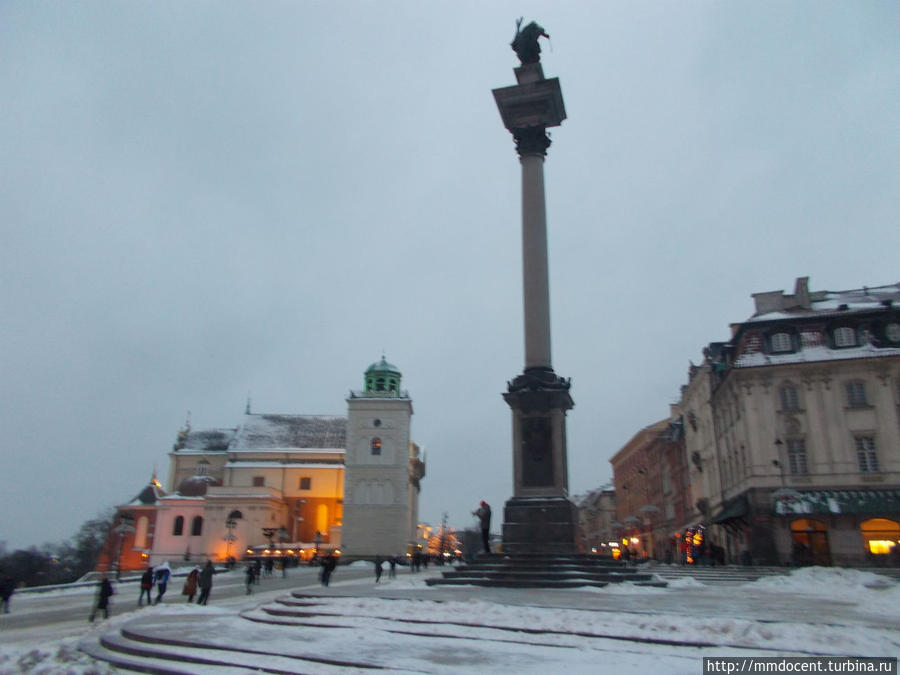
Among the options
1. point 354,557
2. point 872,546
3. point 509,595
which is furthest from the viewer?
point 354,557

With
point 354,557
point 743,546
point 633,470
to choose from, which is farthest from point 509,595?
point 633,470

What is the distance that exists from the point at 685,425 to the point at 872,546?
20.6 m

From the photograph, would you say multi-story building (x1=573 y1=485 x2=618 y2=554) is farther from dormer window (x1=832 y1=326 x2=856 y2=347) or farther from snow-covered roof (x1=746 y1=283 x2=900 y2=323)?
dormer window (x1=832 y1=326 x2=856 y2=347)

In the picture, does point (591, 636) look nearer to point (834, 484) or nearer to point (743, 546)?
point (834, 484)

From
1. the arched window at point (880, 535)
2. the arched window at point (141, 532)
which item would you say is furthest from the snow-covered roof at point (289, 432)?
the arched window at point (880, 535)

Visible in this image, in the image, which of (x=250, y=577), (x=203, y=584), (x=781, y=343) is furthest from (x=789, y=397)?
(x=203, y=584)

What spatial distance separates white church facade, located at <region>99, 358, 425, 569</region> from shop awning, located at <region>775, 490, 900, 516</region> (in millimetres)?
46103

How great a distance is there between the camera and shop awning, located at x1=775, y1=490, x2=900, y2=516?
3078cm

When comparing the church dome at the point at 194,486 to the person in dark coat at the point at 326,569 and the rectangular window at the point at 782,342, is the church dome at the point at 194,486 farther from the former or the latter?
the rectangular window at the point at 782,342

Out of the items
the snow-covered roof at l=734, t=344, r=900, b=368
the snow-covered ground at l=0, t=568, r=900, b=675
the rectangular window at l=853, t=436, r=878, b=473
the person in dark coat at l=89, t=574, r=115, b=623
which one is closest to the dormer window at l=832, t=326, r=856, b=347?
the snow-covered roof at l=734, t=344, r=900, b=368

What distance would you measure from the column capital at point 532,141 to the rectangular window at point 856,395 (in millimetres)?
20272

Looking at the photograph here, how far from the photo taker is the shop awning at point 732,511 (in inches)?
1343

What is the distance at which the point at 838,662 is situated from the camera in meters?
7.80

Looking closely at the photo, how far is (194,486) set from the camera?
252 ft
